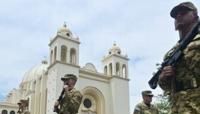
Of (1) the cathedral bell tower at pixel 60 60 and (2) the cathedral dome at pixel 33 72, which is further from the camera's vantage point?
(2) the cathedral dome at pixel 33 72

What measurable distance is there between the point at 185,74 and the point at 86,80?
27.1 m

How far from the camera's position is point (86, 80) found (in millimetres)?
28969

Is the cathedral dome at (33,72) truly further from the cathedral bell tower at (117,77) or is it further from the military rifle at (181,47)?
the military rifle at (181,47)

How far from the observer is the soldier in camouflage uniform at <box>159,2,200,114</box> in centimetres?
191

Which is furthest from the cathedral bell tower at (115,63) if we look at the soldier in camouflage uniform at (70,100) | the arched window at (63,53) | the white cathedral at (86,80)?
the soldier in camouflage uniform at (70,100)

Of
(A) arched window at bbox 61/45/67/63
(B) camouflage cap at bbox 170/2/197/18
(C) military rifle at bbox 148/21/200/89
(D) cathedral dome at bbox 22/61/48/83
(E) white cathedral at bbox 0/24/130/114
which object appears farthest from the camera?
(D) cathedral dome at bbox 22/61/48/83

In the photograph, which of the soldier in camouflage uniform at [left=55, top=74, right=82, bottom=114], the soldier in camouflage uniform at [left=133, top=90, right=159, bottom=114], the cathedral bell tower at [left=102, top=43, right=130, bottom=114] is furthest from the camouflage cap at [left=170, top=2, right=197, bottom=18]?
the cathedral bell tower at [left=102, top=43, right=130, bottom=114]

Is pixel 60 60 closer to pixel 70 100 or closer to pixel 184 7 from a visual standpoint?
pixel 70 100

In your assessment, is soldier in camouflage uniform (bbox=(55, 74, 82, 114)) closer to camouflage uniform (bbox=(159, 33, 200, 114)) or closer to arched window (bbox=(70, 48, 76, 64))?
camouflage uniform (bbox=(159, 33, 200, 114))

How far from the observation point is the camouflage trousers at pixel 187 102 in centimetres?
191

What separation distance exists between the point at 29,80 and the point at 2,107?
4.96 meters

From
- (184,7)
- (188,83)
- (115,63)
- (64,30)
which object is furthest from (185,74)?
(115,63)

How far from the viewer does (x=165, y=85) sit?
2.12 m

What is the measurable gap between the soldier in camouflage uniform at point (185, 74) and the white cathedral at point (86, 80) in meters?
23.9
